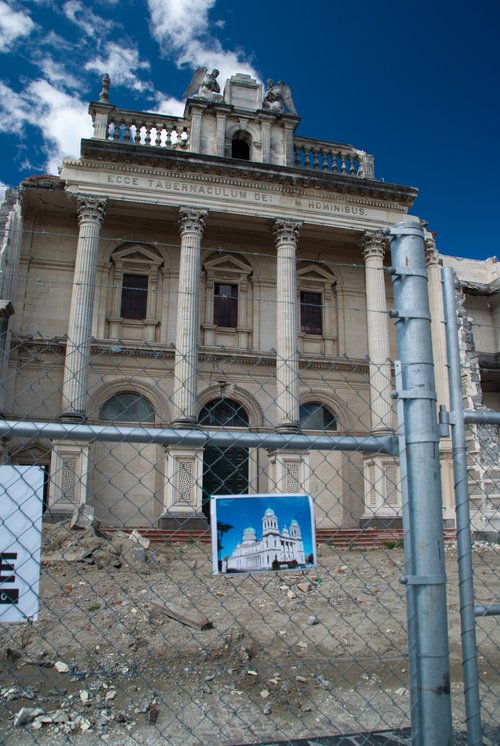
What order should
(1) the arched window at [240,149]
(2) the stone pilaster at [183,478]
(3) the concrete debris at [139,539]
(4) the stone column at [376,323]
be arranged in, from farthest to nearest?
(1) the arched window at [240,149]
(4) the stone column at [376,323]
(2) the stone pilaster at [183,478]
(3) the concrete debris at [139,539]

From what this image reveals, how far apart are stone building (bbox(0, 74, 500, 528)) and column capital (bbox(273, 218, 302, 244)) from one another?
0.17ft

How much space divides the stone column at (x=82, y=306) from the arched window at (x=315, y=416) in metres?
7.32

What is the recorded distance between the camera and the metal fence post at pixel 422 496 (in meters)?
2.07

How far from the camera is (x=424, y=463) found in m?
2.22

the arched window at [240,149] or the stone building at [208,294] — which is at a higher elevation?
the arched window at [240,149]

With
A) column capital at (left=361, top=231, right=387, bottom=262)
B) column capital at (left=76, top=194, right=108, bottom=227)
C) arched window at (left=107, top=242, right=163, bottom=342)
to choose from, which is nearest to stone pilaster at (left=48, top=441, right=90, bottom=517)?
arched window at (left=107, top=242, right=163, bottom=342)

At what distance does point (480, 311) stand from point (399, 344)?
78.9 feet

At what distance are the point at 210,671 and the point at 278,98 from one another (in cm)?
2037

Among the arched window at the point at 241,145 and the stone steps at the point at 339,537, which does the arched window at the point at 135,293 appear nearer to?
the arched window at the point at 241,145

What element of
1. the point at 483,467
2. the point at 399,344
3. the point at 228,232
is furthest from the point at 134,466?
the point at 399,344

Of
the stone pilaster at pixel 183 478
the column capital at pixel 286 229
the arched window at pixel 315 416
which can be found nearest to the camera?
the stone pilaster at pixel 183 478

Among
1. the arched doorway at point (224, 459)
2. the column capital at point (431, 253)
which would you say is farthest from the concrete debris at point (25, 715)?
the column capital at point (431, 253)

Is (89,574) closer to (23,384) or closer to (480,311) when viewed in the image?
(23,384)

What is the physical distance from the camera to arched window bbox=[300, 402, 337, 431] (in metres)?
19.6
